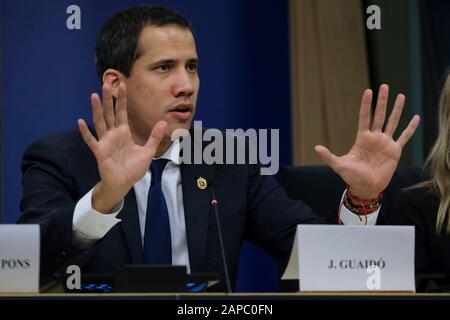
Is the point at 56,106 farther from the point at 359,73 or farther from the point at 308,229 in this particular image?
the point at 308,229

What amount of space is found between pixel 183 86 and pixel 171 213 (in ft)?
1.13

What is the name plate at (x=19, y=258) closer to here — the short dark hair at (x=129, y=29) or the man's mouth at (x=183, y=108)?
the man's mouth at (x=183, y=108)

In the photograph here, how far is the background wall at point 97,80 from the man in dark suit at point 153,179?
0.99 m

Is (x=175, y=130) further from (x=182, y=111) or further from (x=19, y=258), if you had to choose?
(x=19, y=258)

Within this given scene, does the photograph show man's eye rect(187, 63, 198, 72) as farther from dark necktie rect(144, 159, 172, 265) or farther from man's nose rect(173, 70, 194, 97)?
dark necktie rect(144, 159, 172, 265)

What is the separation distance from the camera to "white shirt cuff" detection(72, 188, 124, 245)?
2154mm

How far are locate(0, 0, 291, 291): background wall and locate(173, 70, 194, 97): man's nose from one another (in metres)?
1.21

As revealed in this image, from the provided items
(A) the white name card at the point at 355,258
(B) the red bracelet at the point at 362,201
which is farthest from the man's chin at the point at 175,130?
(A) the white name card at the point at 355,258

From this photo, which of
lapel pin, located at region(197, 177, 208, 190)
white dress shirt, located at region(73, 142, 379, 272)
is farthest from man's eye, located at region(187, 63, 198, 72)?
lapel pin, located at region(197, 177, 208, 190)

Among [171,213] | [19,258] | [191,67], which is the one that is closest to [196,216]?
[171,213]

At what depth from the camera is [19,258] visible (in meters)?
1.89
